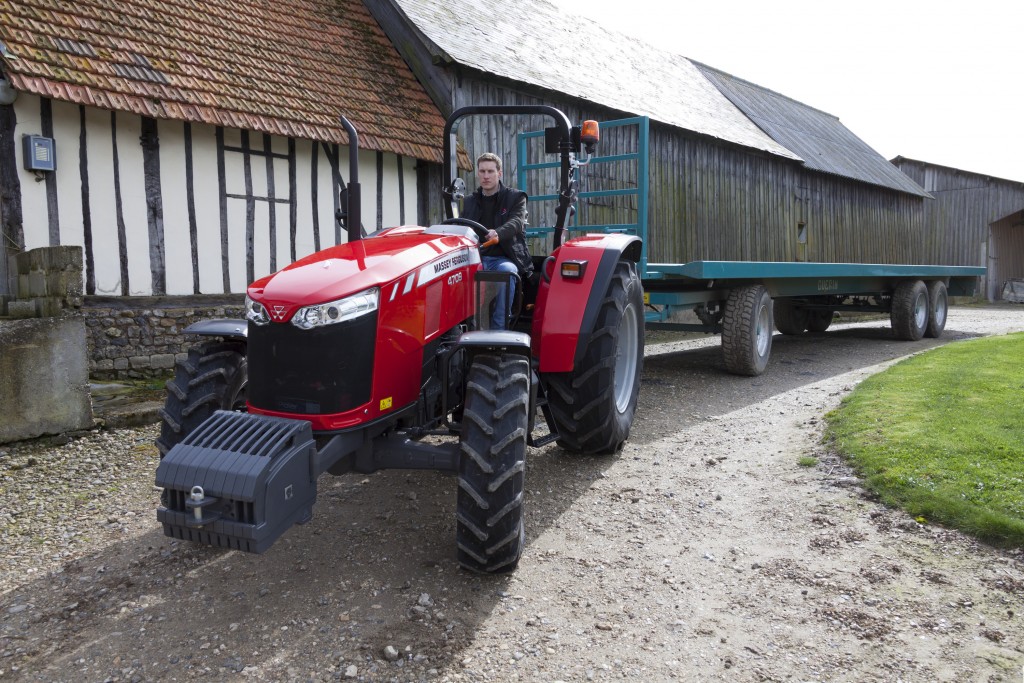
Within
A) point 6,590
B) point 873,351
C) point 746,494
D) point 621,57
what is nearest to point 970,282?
point 873,351

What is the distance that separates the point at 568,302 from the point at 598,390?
535 millimetres

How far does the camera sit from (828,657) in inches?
98.0

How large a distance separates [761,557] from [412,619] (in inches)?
62.0

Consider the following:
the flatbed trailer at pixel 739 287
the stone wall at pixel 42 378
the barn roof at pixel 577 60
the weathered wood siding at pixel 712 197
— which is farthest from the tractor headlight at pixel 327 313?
the barn roof at pixel 577 60

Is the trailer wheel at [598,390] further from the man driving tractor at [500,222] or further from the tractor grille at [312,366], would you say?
the tractor grille at [312,366]

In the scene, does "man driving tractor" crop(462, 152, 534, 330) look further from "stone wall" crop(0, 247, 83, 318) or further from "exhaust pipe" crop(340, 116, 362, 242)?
"stone wall" crop(0, 247, 83, 318)

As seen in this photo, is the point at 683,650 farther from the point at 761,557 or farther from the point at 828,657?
the point at 761,557

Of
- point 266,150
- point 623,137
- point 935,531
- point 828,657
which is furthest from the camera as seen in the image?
point 623,137

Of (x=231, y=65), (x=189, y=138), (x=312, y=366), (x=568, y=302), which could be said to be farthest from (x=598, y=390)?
(x=231, y=65)

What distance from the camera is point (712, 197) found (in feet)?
45.8

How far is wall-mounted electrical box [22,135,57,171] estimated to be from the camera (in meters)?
6.39

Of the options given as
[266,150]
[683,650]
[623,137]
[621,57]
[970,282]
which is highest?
[621,57]

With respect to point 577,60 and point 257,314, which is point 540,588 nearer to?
point 257,314

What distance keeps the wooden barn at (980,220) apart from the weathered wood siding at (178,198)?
22.5 m
